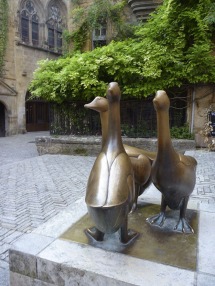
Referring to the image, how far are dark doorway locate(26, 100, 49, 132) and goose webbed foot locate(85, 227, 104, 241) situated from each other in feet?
63.6

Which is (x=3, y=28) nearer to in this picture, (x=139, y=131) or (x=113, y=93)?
(x=139, y=131)

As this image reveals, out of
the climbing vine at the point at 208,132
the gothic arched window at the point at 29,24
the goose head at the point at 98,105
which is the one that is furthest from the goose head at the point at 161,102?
the gothic arched window at the point at 29,24

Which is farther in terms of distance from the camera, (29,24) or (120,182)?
(29,24)

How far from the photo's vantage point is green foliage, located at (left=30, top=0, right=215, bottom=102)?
838 cm

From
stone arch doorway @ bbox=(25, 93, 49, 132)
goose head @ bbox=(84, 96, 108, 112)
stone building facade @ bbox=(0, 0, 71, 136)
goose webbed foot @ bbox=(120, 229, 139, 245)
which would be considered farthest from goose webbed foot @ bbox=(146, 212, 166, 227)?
stone arch doorway @ bbox=(25, 93, 49, 132)

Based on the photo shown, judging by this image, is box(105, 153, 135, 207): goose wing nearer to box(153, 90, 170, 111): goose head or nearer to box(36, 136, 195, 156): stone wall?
box(153, 90, 170, 111): goose head

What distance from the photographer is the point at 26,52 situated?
19531 millimetres

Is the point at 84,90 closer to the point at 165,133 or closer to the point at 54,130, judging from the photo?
the point at 54,130

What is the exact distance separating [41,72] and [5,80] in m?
9.30

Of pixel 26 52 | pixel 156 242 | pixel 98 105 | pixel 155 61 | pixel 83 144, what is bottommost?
pixel 156 242

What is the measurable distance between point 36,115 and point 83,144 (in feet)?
43.4

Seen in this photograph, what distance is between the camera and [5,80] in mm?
18094

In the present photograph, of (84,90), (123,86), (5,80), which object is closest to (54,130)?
(84,90)

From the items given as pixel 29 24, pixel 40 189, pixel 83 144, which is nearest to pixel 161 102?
pixel 40 189
